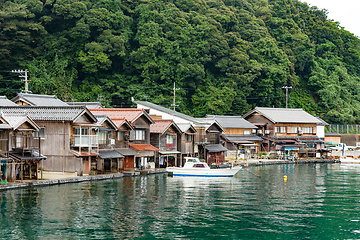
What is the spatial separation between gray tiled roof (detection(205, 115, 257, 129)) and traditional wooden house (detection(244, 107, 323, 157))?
3139 mm

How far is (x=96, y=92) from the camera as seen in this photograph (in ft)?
266

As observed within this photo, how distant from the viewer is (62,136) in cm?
4478

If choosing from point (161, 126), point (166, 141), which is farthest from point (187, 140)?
point (161, 126)

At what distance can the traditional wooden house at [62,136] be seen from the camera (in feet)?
147

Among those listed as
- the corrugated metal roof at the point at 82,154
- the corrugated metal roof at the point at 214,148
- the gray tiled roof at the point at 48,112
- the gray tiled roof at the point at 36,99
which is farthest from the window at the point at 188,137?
the gray tiled roof at the point at 48,112

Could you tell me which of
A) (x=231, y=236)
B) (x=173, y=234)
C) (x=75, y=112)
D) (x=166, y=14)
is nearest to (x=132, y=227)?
(x=173, y=234)

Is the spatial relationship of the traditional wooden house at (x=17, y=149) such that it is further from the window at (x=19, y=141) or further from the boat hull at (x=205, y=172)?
the boat hull at (x=205, y=172)

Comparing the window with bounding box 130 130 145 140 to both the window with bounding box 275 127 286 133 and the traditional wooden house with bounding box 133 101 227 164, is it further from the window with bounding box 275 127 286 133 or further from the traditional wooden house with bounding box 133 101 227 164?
the window with bounding box 275 127 286 133

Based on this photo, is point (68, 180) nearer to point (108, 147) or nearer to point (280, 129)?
point (108, 147)

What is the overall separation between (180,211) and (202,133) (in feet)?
123

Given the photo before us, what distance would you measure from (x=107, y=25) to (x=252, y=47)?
35.0 m

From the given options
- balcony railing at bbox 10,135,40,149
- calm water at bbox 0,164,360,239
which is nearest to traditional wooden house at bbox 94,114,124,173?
calm water at bbox 0,164,360,239

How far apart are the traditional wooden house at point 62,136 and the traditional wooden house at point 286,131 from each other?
45469 millimetres

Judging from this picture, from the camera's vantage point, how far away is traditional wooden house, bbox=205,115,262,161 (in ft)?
252
